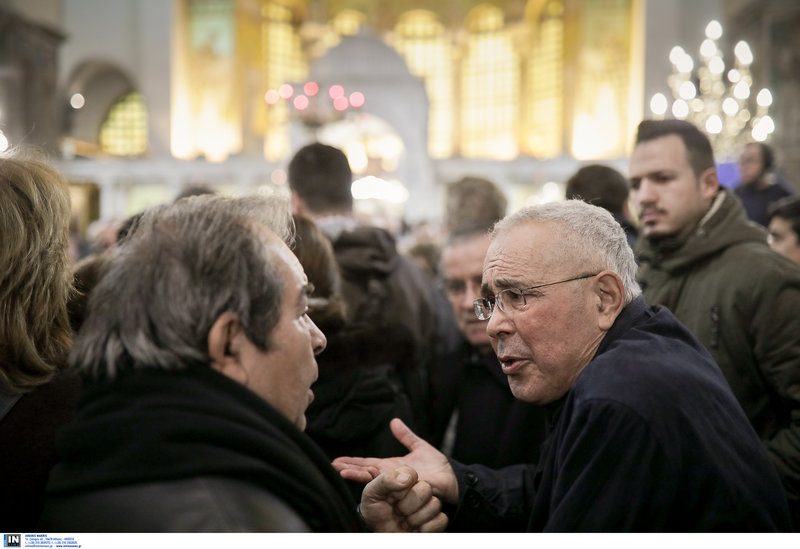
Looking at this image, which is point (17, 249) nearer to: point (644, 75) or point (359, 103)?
point (359, 103)

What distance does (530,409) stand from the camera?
232cm

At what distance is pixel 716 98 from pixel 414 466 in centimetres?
828

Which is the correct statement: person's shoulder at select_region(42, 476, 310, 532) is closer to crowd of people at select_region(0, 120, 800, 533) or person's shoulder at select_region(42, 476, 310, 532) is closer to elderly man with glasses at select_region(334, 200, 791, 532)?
crowd of people at select_region(0, 120, 800, 533)

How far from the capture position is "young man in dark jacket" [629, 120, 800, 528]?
2.06 meters

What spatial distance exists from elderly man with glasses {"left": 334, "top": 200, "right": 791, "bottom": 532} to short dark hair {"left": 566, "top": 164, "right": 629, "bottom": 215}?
1.42 metres

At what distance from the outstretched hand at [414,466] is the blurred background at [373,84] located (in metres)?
10.5

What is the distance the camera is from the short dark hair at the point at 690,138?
246cm

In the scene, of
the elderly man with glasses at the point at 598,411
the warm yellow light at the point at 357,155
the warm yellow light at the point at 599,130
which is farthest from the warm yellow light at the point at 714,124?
the warm yellow light at the point at 357,155

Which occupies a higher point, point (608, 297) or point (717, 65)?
point (717, 65)

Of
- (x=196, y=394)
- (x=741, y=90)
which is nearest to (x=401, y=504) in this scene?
(x=196, y=394)

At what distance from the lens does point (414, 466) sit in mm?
1763

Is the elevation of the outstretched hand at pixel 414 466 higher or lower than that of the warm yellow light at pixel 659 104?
lower

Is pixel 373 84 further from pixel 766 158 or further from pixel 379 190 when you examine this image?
pixel 766 158

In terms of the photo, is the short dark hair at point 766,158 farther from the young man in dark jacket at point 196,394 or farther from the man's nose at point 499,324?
the young man in dark jacket at point 196,394
